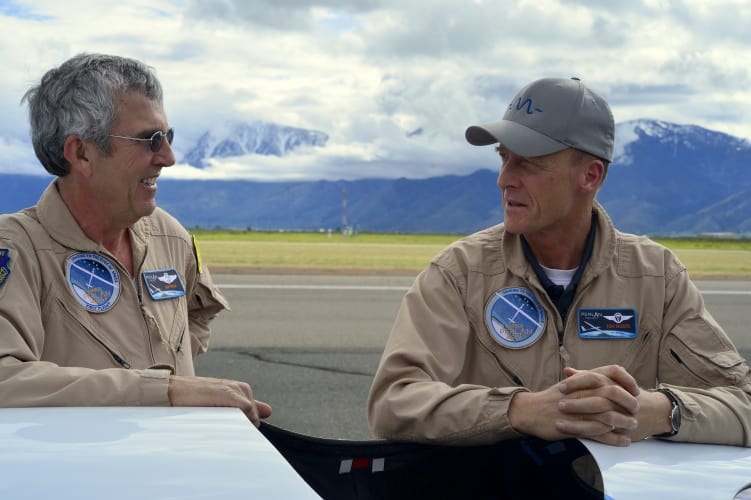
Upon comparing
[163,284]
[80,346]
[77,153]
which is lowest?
[80,346]

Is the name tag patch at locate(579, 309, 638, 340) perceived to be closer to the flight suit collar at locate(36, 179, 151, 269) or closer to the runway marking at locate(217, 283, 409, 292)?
the flight suit collar at locate(36, 179, 151, 269)

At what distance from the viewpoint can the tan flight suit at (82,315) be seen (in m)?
2.06

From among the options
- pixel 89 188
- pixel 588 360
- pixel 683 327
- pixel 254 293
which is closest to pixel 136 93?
pixel 89 188

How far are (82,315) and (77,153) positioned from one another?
499 millimetres

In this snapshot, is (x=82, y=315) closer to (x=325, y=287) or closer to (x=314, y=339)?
(x=314, y=339)

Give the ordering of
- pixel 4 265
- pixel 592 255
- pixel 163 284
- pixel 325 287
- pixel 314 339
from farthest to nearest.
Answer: pixel 325 287 < pixel 314 339 < pixel 163 284 < pixel 592 255 < pixel 4 265

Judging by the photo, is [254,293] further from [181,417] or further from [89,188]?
[181,417]

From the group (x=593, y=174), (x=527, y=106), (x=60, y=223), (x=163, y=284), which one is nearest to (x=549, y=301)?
(x=593, y=174)

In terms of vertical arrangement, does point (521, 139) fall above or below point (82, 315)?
above

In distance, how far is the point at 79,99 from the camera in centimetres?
265

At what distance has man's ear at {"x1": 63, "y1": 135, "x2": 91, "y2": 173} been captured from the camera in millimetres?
2680

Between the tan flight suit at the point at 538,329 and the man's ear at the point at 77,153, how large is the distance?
40.1 inches

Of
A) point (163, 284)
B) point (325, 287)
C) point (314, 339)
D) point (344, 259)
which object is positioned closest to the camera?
point (163, 284)

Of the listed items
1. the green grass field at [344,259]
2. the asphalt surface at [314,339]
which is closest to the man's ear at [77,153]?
the asphalt surface at [314,339]
